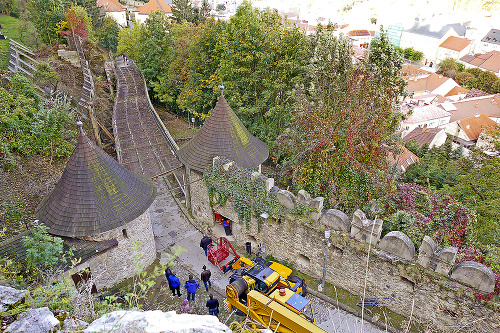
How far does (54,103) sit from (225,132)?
10.2 m

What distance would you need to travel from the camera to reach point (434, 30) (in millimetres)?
102062

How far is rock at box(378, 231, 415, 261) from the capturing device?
9.52 m

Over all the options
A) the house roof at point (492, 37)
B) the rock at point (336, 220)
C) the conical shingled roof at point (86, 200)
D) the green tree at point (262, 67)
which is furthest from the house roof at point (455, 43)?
the conical shingled roof at point (86, 200)

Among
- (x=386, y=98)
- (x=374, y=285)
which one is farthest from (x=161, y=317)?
(x=386, y=98)

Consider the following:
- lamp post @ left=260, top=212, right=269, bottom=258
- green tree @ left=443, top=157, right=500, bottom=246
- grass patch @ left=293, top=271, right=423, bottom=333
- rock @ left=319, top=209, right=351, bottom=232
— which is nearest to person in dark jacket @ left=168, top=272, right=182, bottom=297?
lamp post @ left=260, top=212, right=269, bottom=258

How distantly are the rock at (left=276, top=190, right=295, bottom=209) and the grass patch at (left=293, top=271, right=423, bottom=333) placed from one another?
115 inches

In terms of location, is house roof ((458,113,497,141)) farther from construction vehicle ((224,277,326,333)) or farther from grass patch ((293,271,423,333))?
construction vehicle ((224,277,326,333))

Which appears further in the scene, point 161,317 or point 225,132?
point 225,132

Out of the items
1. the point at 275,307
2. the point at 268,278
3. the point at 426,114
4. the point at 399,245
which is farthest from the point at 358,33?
the point at 275,307

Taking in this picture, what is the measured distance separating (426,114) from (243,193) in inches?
2006

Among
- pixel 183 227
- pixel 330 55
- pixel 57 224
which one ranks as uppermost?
pixel 330 55

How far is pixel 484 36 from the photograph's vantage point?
3878 inches

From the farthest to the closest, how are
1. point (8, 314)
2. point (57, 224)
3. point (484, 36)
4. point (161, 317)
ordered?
point (484, 36) → point (57, 224) → point (8, 314) → point (161, 317)

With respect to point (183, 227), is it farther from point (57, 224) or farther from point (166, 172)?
point (57, 224)
